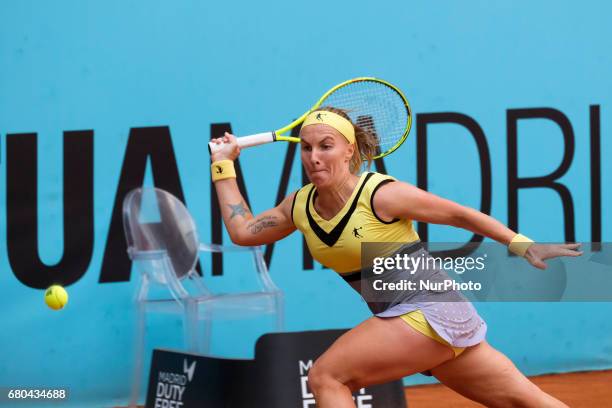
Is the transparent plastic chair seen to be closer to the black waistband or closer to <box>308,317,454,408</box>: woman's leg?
the black waistband

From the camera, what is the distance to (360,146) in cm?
377

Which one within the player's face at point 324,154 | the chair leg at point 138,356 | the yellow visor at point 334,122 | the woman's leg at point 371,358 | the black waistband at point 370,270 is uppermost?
the yellow visor at point 334,122

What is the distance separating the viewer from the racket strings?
404 cm

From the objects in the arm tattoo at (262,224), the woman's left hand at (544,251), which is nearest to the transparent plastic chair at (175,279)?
the arm tattoo at (262,224)

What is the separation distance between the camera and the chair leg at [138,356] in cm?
520

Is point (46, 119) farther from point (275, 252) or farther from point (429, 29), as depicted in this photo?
point (429, 29)

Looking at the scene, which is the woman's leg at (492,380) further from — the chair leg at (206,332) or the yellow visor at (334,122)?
the chair leg at (206,332)

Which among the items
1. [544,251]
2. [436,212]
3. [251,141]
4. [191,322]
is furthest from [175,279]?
[544,251]

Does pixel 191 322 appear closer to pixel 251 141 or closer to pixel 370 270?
pixel 251 141

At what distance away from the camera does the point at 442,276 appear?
3.52 metres

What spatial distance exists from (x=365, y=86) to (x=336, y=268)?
115cm

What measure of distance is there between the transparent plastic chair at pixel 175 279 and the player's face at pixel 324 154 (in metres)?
1.73

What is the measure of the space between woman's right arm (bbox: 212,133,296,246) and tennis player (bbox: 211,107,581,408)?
68 mm

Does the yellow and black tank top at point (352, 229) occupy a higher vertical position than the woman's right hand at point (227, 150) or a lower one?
lower
